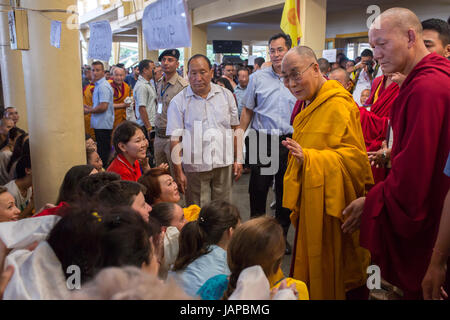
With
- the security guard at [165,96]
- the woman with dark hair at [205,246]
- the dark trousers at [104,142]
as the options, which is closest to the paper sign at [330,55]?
the security guard at [165,96]

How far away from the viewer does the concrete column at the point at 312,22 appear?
21.6 feet

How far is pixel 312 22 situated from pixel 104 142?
3.99 meters

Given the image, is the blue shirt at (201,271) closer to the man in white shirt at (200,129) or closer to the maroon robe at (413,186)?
the maroon robe at (413,186)

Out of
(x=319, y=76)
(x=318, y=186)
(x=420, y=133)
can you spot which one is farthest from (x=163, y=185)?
(x=420, y=133)

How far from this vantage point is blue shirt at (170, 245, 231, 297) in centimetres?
171

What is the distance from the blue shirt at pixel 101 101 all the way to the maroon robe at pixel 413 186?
13.6ft

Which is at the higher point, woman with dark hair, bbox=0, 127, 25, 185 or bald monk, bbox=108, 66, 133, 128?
bald monk, bbox=108, 66, 133, 128

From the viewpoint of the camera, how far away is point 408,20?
1729 mm

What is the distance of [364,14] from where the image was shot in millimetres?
9906

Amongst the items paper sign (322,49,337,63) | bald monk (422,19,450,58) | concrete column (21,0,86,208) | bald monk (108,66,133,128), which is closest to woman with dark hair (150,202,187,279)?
concrete column (21,0,86,208)

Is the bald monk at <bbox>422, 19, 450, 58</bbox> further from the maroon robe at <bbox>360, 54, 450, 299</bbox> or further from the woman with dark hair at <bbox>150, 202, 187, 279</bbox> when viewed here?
the woman with dark hair at <bbox>150, 202, 187, 279</bbox>

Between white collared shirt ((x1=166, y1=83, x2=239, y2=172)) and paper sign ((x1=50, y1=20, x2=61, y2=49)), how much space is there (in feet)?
3.34

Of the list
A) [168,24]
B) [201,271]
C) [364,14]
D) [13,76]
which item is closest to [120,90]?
[13,76]

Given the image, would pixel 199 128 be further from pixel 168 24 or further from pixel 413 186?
pixel 413 186
